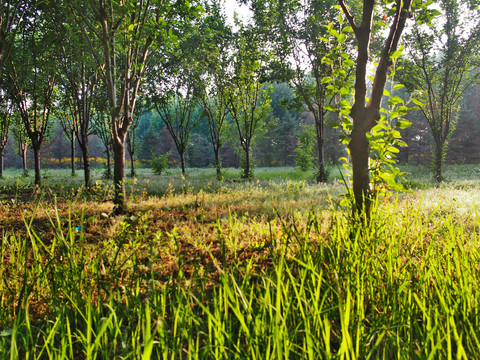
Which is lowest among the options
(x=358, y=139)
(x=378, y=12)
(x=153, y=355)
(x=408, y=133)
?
(x=153, y=355)

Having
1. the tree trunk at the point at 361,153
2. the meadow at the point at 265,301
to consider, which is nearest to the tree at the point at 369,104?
the tree trunk at the point at 361,153

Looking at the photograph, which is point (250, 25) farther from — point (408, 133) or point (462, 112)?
point (462, 112)

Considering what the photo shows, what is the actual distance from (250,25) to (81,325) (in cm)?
1332

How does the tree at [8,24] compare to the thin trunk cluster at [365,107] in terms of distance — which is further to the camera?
the tree at [8,24]

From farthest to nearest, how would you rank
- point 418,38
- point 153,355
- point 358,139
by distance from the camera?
point 418,38, point 358,139, point 153,355

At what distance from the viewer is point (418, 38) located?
11359 millimetres

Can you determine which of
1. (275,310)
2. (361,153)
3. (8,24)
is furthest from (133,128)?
(275,310)

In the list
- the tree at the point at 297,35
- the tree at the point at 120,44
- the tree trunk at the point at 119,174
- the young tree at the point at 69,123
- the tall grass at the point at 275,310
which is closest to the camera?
the tall grass at the point at 275,310

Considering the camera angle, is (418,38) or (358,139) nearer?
(358,139)

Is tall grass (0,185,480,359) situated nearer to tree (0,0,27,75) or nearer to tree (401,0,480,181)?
tree (0,0,27,75)

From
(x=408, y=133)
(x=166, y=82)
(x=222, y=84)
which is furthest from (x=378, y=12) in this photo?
(x=408, y=133)

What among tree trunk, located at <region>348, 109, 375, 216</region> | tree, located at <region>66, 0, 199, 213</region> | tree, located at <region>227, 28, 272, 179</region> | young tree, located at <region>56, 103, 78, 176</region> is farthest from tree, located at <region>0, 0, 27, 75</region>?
tree, located at <region>227, 28, 272, 179</region>

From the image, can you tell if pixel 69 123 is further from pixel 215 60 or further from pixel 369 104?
pixel 369 104

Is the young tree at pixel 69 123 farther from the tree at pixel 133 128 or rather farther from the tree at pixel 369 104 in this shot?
the tree at pixel 369 104
